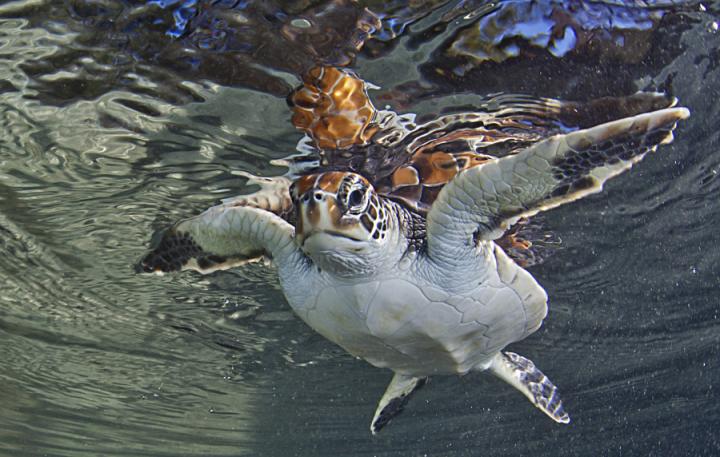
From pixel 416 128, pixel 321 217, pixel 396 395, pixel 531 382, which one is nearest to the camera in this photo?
pixel 321 217

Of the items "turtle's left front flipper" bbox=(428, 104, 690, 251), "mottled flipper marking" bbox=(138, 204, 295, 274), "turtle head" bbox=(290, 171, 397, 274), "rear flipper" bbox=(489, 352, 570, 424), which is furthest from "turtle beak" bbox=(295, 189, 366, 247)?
"rear flipper" bbox=(489, 352, 570, 424)

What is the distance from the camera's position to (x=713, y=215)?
8.05 metres

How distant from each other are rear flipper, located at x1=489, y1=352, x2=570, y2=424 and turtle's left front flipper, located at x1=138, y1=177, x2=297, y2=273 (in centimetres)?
332

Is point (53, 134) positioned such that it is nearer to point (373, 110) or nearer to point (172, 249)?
point (172, 249)

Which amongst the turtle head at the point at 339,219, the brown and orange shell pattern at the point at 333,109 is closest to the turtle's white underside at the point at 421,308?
the turtle head at the point at 339,219

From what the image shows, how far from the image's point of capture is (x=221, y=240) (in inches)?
187

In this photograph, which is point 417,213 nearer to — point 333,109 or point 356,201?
point 333,109

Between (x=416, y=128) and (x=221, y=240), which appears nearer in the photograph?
(x=221, y=240)

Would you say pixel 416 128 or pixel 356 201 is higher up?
pixel 356 201

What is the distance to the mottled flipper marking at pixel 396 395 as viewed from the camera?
664 cm

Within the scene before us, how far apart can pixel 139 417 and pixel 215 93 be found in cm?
1612

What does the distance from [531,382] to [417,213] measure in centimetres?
261

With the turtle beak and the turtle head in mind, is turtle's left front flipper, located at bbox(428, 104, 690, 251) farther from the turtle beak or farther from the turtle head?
the turtle beak

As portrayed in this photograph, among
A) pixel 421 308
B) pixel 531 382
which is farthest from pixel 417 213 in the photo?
pixel 531 382
